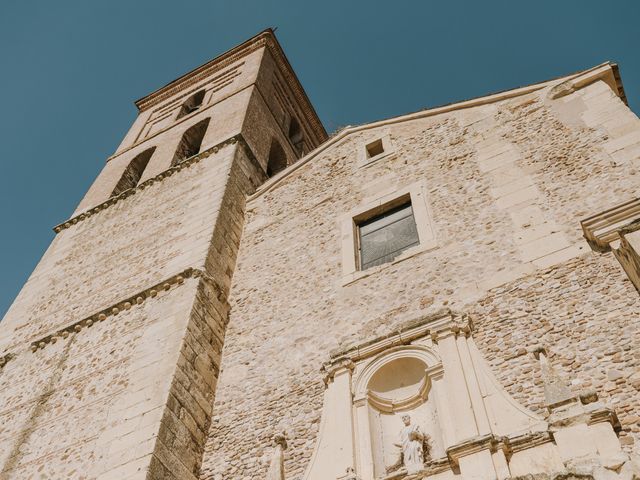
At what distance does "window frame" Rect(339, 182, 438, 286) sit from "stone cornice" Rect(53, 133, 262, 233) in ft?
14.2

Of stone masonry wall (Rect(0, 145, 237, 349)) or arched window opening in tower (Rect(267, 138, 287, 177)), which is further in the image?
arched window opening in tower (Rect(267, 138, 287, 177))

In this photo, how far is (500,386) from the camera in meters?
5.61

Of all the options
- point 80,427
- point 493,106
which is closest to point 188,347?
point 80,427

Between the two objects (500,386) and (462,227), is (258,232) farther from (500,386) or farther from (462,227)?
(500,386)

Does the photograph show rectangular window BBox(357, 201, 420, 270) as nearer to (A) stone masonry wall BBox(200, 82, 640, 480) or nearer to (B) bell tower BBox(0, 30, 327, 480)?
(A) stone masonry wall BBox(200, 82, 640, 480)

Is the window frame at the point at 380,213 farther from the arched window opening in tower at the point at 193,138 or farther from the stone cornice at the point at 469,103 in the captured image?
the arched window opening in tower at the point at 193,138

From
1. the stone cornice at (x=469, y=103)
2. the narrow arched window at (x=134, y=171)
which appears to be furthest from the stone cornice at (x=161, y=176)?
the stone cornice at (x=469, y=103)

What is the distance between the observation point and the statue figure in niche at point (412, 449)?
549cm

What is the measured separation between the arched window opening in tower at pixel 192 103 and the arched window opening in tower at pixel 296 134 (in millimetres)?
2729

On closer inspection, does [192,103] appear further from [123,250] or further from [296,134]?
[123,250]

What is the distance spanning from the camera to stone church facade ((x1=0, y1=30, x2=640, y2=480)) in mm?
5504

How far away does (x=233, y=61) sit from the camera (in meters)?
19.3

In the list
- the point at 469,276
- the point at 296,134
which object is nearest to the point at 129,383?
the point at 469,276

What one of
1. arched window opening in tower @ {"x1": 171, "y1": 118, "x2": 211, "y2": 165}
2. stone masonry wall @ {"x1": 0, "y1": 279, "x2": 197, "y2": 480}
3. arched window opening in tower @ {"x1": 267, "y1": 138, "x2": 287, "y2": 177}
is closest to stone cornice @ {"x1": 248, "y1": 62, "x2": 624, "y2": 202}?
stone masonry wall @ {"x1": 0, "y1": 279, "x2": 197, "y2": 480}
